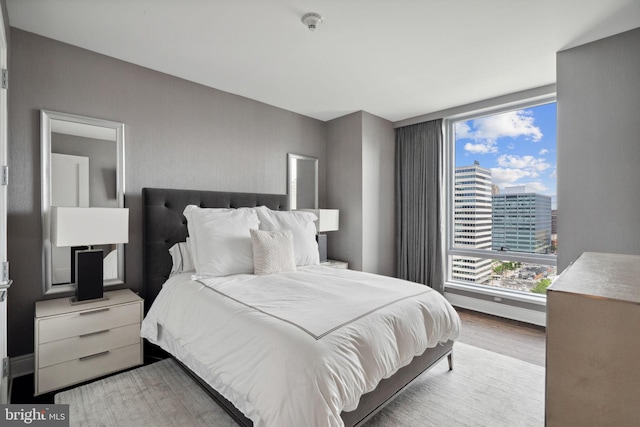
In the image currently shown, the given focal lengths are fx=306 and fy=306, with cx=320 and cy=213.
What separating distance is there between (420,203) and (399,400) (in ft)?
9.21

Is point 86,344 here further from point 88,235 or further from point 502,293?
point 502,293

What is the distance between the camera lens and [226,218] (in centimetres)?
274

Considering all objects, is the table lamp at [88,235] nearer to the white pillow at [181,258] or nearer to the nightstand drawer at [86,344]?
the nightstand drawer at [86,344]

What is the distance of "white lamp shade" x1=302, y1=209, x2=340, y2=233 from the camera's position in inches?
151

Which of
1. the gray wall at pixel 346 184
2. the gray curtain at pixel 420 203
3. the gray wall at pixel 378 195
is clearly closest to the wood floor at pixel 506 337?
the gray curtain at pixel 420 203

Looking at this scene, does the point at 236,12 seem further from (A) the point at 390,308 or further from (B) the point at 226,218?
(A) the point at 390,308

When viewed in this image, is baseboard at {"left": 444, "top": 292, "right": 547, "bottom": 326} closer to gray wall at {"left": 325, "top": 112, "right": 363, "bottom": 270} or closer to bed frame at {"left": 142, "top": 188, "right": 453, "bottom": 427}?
gray wall at {"left": 325, "top": 112, "right": 363, "bottom": 270}

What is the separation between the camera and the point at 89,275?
2363 mm

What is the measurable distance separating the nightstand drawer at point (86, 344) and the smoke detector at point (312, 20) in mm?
2638

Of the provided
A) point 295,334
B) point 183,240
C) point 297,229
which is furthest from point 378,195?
point 295,334

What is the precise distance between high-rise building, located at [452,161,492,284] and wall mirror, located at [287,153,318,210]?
1978 mm

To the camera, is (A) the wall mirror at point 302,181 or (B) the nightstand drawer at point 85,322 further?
(A) the wall mirror at point 302,181

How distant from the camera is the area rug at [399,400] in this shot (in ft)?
6.14

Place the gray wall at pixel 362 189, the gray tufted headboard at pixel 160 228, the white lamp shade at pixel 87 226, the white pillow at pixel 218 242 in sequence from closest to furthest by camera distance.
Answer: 1. the white lamp shade at pixel 87 226
2. the white pillow at pixel 218 242
3. the gray tufted headboard at pixel 160 228
4. the gray wall at pixel 362 189
